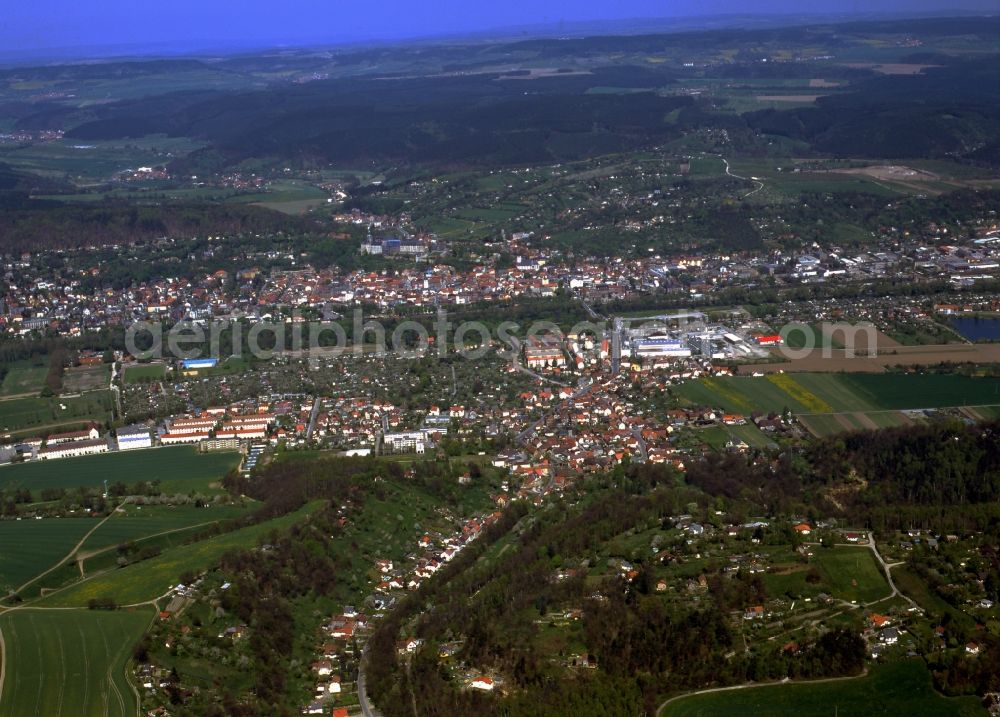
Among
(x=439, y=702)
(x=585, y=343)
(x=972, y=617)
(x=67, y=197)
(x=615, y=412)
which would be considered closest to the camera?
(x=439, y=702)

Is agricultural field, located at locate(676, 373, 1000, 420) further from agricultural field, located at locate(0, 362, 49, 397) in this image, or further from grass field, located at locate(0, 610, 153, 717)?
agricultural field, located at locate(0, 362, 49, 397)

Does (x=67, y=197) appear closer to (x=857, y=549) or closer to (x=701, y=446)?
(x=701, y=446)

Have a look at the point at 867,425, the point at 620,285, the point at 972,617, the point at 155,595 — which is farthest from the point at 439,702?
the point at 620,285

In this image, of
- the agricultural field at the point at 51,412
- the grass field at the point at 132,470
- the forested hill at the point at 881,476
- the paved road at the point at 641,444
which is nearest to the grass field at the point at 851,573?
the forested hill at the point at 881,476

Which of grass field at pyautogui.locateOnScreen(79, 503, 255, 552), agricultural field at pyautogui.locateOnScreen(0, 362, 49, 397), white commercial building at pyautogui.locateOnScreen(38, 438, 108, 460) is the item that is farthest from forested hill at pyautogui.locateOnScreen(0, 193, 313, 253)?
grass field at pyautogui.locateOnScreen(79, 503, 255, 552)

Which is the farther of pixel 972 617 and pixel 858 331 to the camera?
pixel 858 331

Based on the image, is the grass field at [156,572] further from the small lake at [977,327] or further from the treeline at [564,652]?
the small lake at [977,327]
